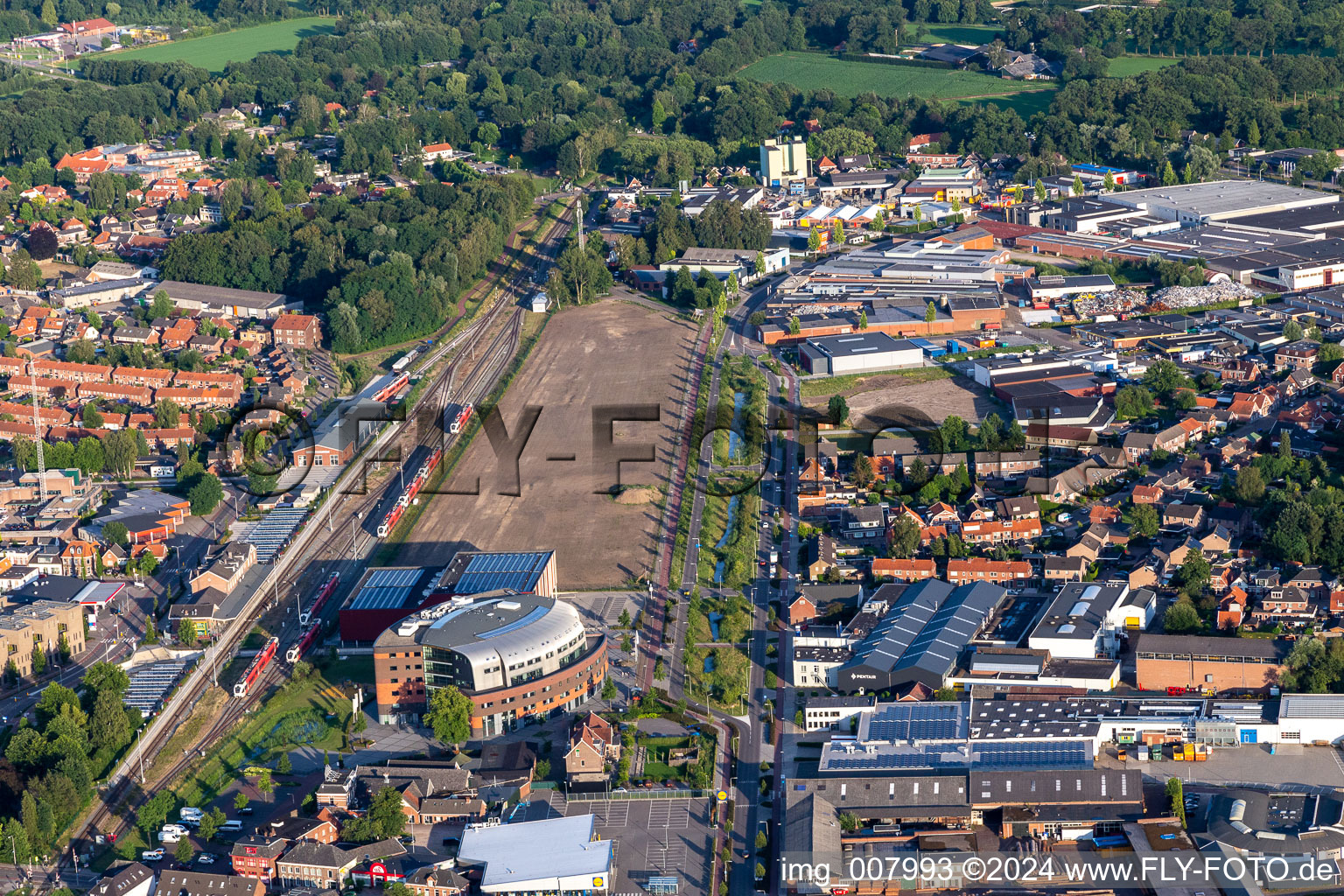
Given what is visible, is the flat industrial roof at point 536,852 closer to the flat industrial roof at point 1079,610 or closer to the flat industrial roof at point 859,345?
the flat industrial roof at point 1079,610

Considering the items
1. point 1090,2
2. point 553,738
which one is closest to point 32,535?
point 553,738

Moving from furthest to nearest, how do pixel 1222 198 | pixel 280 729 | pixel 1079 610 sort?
pixel 1222 198 < pixel 1079 610 < pixel 280 729

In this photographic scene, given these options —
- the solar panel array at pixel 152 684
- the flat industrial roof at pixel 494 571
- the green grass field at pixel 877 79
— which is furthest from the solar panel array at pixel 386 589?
the green grass field at pixel 877 79

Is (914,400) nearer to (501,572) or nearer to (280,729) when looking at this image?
(501,572)

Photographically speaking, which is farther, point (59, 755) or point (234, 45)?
point (234, 45)

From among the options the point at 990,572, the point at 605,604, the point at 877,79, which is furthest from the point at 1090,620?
the point at 877,79

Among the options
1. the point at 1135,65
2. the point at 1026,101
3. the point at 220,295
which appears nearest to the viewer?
the point at 220,295

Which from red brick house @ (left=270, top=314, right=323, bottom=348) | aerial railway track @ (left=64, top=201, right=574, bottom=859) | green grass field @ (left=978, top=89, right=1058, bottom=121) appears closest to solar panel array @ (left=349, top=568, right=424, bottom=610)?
aerial railway track @ (left=64, top=201, right=574, bottom=859)
